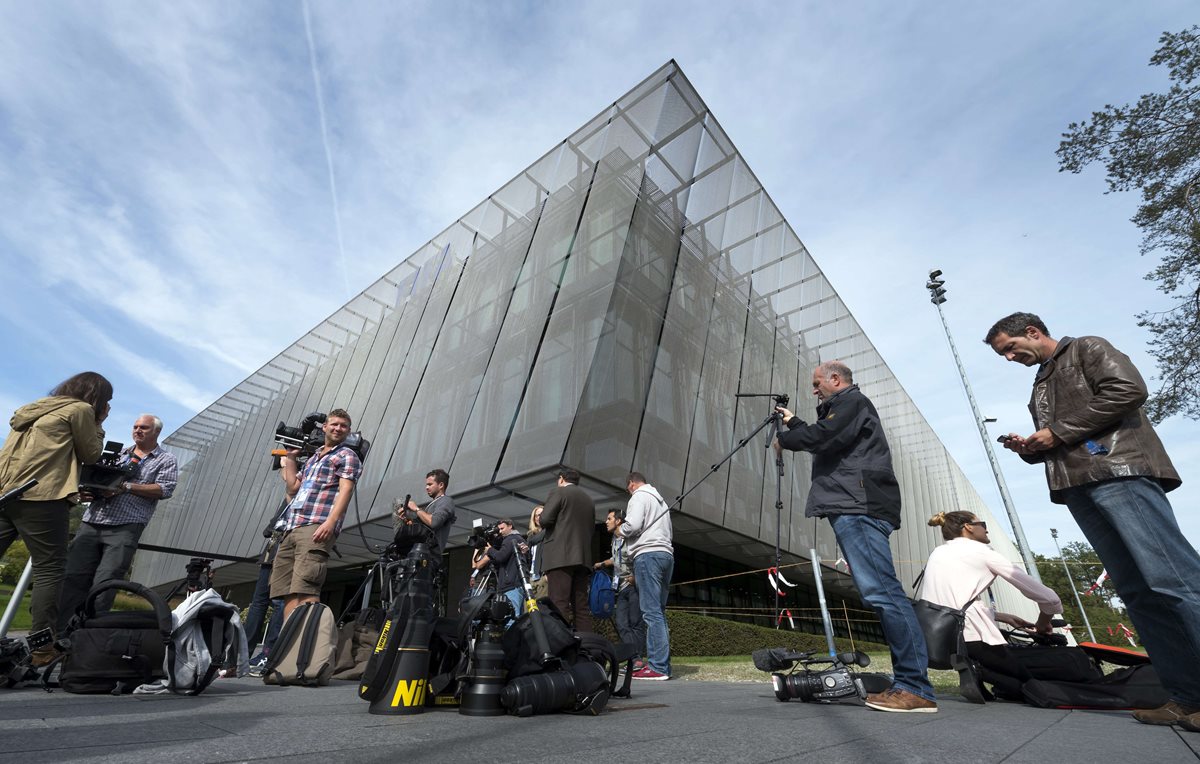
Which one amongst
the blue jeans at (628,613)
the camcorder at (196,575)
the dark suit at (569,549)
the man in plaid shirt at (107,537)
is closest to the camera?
the man in plaid shirt at (107,537)

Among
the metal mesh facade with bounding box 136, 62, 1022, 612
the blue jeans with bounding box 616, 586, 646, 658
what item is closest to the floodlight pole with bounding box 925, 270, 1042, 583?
the metal mesh facade with bounding box 136, 62, 1022, 612

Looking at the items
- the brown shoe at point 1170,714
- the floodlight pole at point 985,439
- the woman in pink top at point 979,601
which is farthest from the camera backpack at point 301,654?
the floodlight pole at point 985,439

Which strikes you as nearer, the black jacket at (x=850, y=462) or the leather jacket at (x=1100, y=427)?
the leather jacket at (x=1100, y=427)

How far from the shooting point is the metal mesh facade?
31.3ft

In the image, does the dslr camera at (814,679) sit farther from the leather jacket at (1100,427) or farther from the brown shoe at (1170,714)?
the leather jacket at (1100,427)

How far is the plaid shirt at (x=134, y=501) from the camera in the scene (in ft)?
12.4

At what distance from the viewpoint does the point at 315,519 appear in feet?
13.1

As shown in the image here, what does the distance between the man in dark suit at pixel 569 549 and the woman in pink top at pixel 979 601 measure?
2.40 metres

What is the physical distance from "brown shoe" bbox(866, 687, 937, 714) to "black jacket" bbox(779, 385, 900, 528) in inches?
32.7

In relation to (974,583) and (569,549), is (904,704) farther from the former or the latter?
(569,549)

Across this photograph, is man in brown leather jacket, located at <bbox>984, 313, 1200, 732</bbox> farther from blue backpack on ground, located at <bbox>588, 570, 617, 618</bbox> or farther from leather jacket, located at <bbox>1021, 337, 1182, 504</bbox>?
blue backpack on ground, located at <bbox>588, 570, 617, 618</bbox>

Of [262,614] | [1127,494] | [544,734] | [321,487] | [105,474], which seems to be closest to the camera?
[544,734]

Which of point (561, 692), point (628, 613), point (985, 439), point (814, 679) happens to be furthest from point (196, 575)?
point (985, 439)

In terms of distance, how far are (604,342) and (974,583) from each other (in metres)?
6.34
